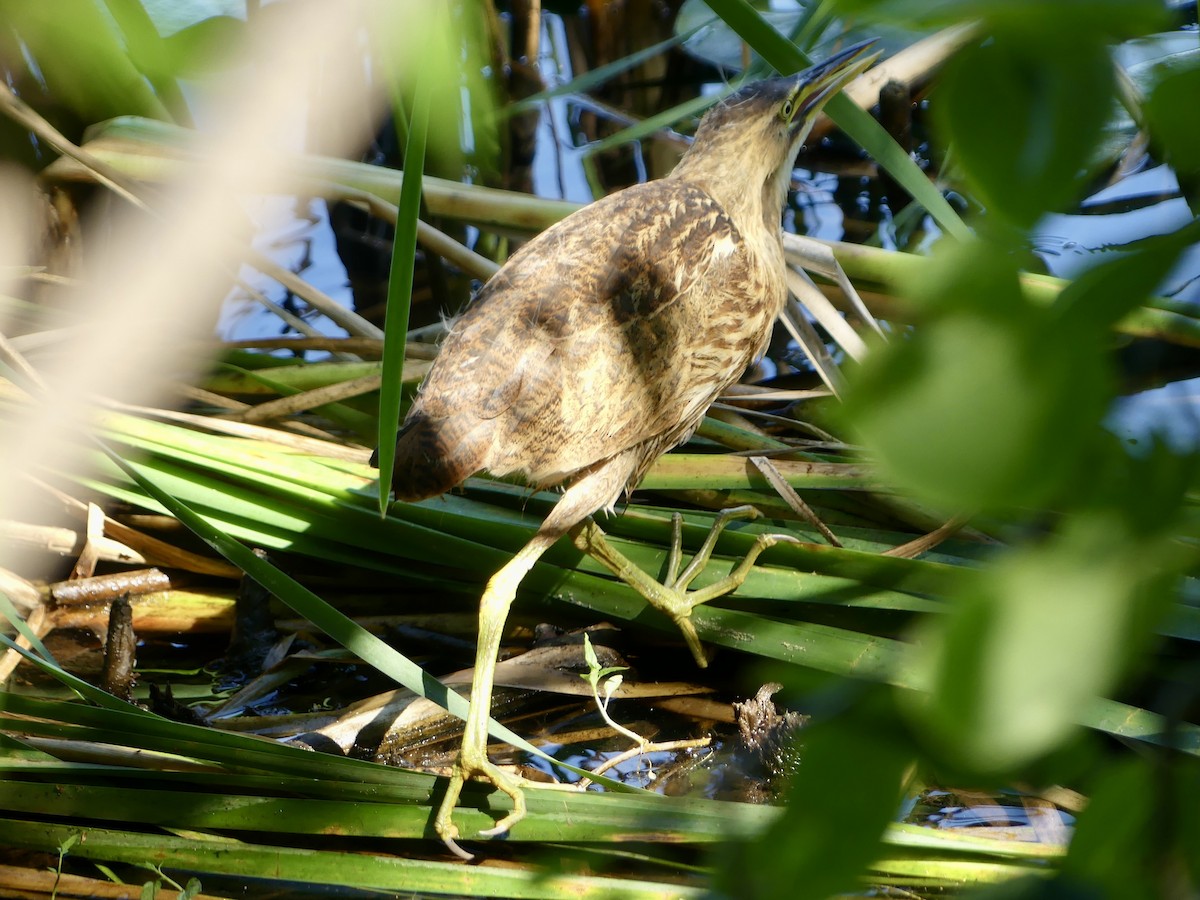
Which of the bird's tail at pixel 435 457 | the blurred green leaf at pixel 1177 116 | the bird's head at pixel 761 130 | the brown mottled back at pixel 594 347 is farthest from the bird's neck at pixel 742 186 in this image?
the blurred green leaf at pixel 1177 116

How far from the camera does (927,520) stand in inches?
68.8

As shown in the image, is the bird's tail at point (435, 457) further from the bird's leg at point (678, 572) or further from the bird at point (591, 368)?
the bird's leg at point (678, 572)

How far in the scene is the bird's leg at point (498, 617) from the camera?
133 cm

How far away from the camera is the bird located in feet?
4.70

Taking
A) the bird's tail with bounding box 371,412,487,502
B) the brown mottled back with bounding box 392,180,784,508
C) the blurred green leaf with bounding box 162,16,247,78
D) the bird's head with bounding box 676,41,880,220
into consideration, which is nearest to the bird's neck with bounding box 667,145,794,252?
the bird's head with bounding box 676,41,880,220

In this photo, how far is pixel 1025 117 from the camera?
189 mm

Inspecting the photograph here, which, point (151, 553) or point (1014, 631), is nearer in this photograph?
point (1014, 631)

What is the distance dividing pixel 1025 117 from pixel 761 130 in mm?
1781

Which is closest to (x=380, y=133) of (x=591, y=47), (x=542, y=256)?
(x=591, y=47)

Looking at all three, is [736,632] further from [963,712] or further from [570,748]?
[963,712]

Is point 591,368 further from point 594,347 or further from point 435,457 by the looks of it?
point 435,457

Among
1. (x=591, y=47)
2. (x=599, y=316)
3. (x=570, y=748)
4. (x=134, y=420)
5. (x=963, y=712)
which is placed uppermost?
(x=591, y=47)

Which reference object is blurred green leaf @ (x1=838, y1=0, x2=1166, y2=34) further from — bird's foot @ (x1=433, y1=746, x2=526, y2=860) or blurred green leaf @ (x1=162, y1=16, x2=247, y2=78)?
bird's foot @ (x1=433, y1=746, x2=526, y2=860)

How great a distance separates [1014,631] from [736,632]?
4.86 ft
